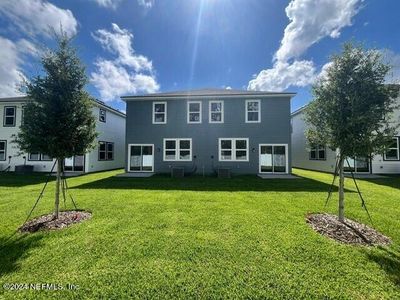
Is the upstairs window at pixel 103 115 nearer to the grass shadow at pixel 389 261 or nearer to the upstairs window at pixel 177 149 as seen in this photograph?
the upstairs window at pixel 177 149

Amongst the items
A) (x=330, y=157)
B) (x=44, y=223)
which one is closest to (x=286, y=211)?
(x=44, y=223)

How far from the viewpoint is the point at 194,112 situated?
51.4ft

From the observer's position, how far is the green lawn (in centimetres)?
294

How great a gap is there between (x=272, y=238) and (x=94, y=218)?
184 inches

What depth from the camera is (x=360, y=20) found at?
35.5 ft

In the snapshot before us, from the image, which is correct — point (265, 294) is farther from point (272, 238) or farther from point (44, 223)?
point (44, 223)

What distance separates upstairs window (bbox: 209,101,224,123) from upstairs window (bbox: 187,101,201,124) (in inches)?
35.7

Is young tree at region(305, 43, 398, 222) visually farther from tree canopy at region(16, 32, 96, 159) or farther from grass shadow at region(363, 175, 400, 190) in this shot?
grass shadow at region(363, 175, 400, 190)

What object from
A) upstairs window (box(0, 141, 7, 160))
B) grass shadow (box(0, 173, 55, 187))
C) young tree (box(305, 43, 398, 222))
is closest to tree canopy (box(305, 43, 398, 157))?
young tree (box(305, 43, 398, 222))

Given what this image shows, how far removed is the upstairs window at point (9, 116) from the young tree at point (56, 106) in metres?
16.5

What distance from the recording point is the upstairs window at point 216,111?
610 inches

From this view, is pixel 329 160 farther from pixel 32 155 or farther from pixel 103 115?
pixel 32 155

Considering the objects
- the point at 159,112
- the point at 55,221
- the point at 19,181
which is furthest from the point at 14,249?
the point at 159,112

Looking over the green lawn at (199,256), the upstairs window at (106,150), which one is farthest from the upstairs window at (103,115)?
the green lawn at (199,256)
